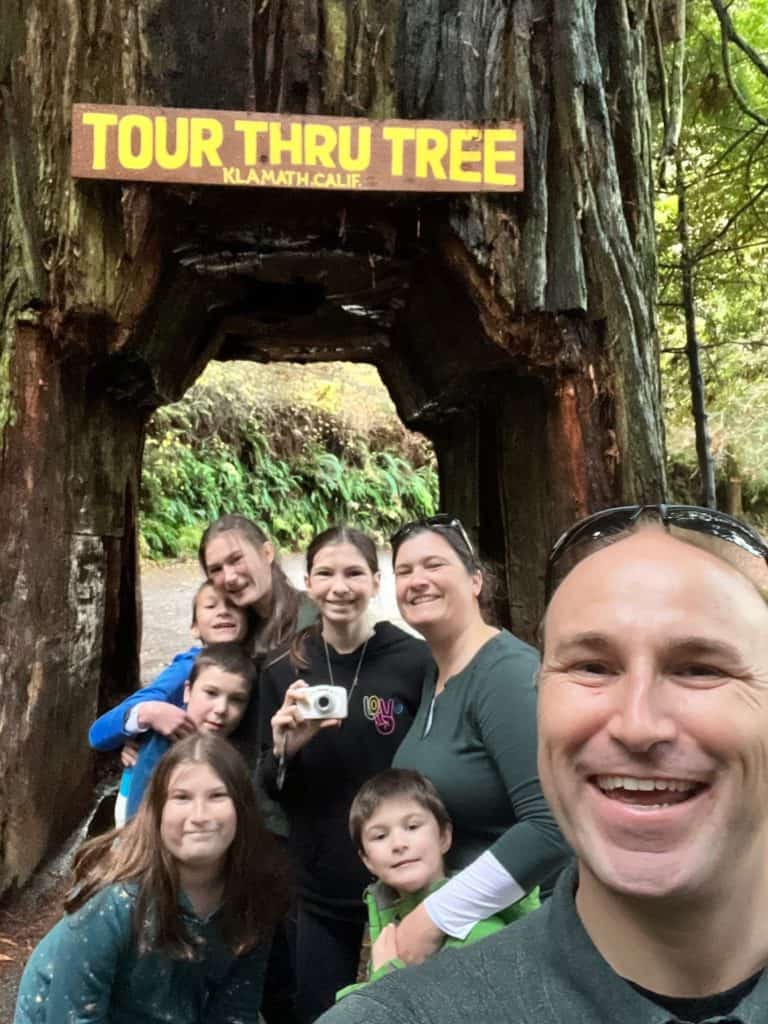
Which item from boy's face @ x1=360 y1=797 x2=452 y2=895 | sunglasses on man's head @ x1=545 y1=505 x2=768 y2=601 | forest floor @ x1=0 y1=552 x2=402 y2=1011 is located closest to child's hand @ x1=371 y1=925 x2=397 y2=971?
boy's face @ x1=360 y1=797 x2=452 y2=895

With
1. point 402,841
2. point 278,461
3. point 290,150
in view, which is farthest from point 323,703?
point 278,461

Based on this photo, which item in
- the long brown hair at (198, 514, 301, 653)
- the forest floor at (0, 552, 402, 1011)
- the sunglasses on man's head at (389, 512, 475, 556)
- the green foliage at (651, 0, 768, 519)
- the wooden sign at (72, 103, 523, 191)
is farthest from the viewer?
the green foliage at (651, 0, 768, 519)

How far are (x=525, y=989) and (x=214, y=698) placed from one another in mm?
2076

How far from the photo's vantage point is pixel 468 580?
2.52 m

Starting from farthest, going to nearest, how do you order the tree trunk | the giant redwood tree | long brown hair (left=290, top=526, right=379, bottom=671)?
1. the tree trunk
2. the giant redwood tree
3. long brown hair (left=290, top=526, right=379, bottom=671)

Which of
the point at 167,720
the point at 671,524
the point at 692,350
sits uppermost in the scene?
the point at 692,350

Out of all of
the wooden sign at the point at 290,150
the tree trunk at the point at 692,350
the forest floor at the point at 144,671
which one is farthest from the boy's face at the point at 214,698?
the tree trunk at the point at 692,350

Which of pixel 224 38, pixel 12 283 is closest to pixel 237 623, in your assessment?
pixel 12 283

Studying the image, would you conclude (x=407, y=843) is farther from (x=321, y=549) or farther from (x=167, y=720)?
(x=167, y=720)

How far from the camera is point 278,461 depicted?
1928 cm

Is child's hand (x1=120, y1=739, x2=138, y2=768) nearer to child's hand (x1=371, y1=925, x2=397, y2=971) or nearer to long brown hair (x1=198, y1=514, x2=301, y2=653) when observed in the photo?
long brown hair (x1=198, y1=514, x2=301, y2=653)

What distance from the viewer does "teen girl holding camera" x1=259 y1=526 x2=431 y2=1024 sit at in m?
2.81

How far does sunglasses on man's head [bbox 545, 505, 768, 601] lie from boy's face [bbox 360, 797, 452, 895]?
3.76 ft

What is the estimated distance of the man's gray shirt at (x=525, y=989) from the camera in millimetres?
1047
